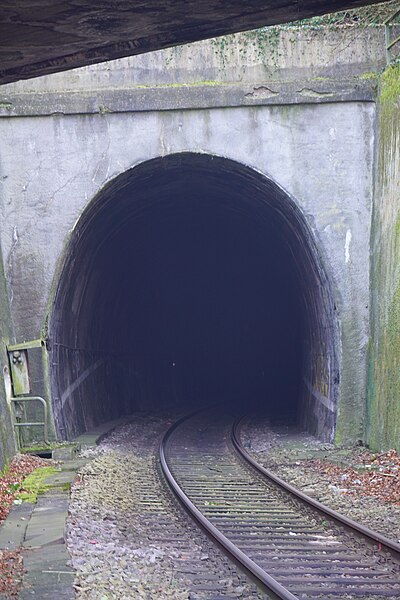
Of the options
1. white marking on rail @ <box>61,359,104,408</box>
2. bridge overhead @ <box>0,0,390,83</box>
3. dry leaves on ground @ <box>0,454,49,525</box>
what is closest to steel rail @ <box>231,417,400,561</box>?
dry leaves on ground @ <box>0,454,49,525</box>

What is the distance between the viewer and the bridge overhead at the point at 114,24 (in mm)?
4496

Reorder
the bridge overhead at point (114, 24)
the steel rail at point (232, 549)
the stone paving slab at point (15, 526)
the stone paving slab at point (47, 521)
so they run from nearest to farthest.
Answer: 1. the bridge overhead at point (114, 24)
2. the steel rail at point (232, 549)
3. the stone paving slab at point (47, 521)
4. the stone paving slab at point (15, 526)

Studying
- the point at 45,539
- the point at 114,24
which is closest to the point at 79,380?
the point at 45,539

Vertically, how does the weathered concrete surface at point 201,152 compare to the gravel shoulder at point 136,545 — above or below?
above

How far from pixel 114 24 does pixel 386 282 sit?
8333 mm

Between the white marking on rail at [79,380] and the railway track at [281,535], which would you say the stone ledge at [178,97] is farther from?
the railway track at [281,535]

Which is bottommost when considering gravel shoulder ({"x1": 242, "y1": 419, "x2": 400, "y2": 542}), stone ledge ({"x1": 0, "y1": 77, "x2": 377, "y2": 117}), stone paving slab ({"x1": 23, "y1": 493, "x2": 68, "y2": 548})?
gravel shoulder ({"x1": 242, "y1": 419, "x2": 400, "y2": 542})

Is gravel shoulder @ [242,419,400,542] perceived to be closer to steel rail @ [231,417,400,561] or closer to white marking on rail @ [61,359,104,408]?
steel rail @ [231,417,400,561]

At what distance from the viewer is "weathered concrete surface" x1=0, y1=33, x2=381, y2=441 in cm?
1355

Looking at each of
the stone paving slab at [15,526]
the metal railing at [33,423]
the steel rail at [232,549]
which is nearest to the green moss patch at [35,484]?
the stone paving slab at [15,526]

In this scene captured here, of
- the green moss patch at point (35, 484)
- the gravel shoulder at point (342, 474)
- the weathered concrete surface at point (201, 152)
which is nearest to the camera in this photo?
the gravel shoulder at point (342, 474)

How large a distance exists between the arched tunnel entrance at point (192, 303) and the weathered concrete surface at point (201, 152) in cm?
29

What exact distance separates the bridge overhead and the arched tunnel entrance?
336 inches

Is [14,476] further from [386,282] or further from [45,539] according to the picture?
[386,282]
